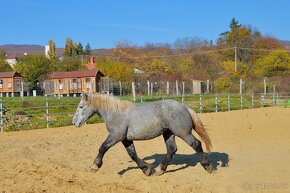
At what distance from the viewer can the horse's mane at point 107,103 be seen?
6902 millimetres

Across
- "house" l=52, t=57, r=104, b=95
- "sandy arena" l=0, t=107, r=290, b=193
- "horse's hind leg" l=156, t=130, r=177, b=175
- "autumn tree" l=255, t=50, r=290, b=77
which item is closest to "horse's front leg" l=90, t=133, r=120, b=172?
"sandy arena" l=0, t=107, r=290, b=193

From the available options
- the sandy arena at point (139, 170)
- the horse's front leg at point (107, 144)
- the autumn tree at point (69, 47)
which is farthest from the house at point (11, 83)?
the horse's front leg at point (107, 144)

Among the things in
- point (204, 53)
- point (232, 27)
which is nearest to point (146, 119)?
point (204, 53)

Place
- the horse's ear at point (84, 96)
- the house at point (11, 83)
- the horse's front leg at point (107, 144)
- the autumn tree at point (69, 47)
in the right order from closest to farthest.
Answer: the horse's front leg at point (107, 144), the horse's ear at point (84, 96), the house at point (11, 83), the autumn tree at point (69, 47)

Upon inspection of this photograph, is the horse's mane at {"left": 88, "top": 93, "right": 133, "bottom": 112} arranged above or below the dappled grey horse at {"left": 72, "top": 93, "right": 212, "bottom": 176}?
above

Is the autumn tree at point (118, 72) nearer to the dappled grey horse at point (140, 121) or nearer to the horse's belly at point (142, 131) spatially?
the dappled grey horse at point (140, 121)

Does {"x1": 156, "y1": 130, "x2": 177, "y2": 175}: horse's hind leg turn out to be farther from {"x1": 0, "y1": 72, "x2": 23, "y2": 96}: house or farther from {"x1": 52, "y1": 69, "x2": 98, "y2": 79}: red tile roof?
{"x1": 0, "y1": 72, "x2": 23, "y2": 96}: house

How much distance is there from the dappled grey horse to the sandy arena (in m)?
0.45

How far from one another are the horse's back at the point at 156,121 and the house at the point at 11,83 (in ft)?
144

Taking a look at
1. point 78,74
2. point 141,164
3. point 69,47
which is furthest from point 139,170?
point 69,47

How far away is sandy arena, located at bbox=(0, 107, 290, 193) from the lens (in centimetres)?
602

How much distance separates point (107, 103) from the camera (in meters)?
6.98

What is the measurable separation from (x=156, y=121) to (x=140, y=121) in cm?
27

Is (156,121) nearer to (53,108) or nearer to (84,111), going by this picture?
(84,111)
